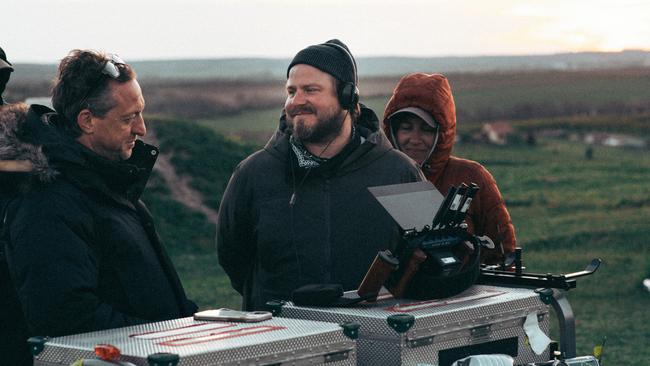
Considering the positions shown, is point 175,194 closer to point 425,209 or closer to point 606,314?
point 606,314

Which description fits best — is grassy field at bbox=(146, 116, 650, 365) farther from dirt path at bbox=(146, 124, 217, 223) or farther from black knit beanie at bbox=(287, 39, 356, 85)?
black knit beanie at bbox=(287, 39, 356, 85)

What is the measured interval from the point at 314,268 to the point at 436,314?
146 cm

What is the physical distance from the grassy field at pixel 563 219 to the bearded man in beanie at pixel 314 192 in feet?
38.3

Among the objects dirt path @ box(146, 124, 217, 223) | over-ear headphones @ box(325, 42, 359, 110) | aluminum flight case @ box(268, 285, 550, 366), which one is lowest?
dirt path @ box(146, 124, 217, 223)

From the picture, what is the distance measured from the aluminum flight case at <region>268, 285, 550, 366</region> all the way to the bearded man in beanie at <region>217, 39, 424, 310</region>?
37.0 inches

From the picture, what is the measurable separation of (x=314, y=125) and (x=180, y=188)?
141 ft

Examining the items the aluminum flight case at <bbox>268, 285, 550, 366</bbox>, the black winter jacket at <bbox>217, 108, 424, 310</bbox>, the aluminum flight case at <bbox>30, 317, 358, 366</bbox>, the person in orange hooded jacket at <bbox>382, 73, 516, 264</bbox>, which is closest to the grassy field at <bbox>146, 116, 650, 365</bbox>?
the person in orange hooded jacket at <bbox>382, 73, 516, 264</bbox>

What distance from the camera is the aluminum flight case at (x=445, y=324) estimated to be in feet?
13.7

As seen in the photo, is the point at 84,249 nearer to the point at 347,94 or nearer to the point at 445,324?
the point at 445,324

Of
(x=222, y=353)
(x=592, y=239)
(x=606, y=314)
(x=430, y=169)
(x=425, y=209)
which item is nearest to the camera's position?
(x=222, y=353)

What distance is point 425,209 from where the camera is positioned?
4613 mm

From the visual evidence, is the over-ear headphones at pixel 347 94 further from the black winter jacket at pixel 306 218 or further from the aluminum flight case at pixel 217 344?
the aluminum flight case at pixel 217 344

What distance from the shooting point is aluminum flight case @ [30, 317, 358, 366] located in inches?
145

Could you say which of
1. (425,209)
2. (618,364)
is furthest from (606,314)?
(425,209)
